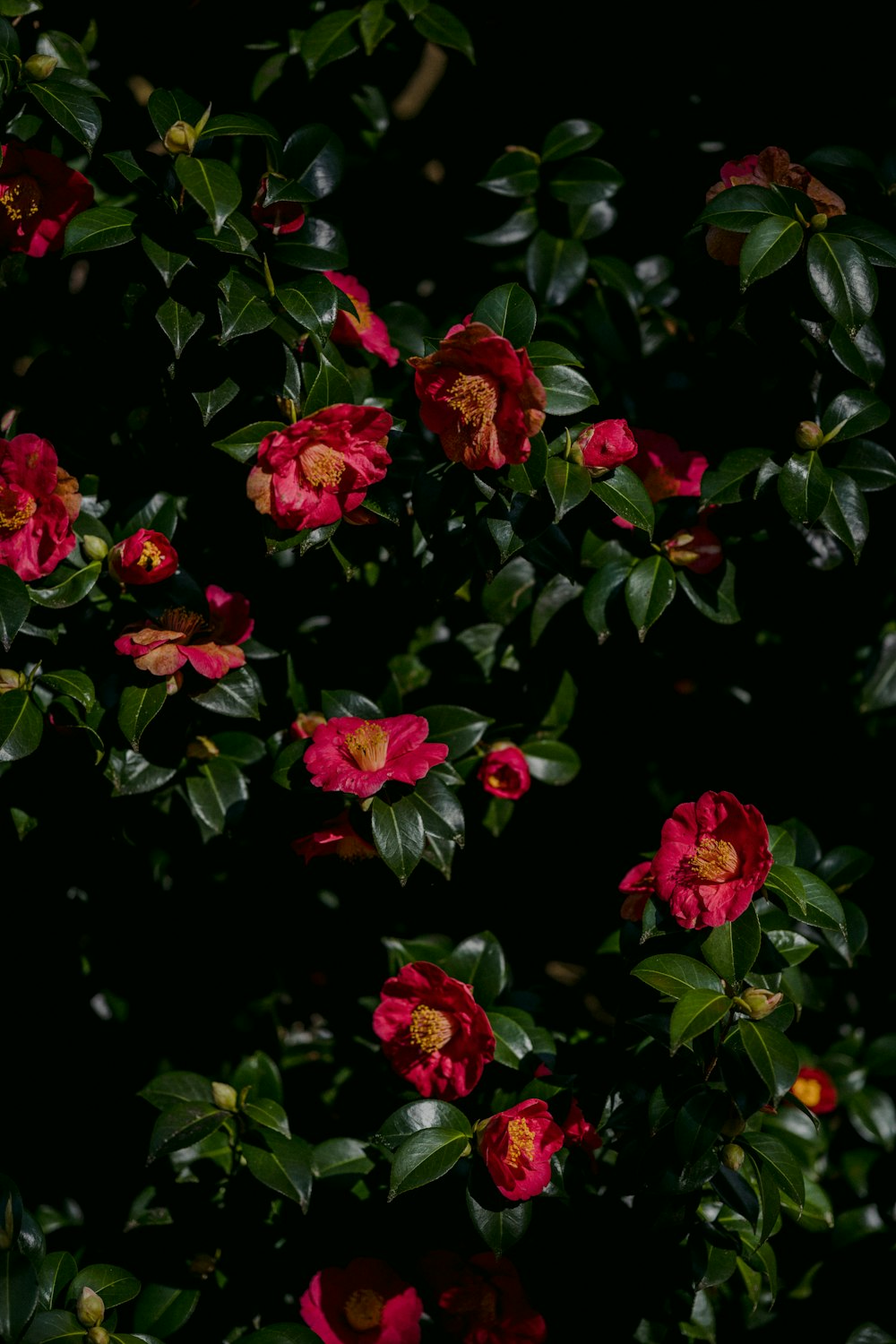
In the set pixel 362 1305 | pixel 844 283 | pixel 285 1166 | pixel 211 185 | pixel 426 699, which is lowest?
pixel 362 1305

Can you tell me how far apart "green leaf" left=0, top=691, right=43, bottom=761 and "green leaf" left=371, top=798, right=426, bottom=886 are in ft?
1.26

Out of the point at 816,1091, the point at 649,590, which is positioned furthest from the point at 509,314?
the point at 816,1091

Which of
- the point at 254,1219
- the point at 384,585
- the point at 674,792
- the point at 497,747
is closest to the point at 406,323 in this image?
the point at 384,585

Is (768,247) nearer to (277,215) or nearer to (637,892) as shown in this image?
(277,215)

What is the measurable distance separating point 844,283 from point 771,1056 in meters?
0.83

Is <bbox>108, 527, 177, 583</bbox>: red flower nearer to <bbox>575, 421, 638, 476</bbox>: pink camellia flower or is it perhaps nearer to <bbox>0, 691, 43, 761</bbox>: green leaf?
<bbox>0, 691, 43, 761</bbox>: green leaf

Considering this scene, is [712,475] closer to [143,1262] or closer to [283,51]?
[283,51]

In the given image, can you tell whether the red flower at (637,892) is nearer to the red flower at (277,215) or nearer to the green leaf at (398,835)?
the green leaf at (398,835)

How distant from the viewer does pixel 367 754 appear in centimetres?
121

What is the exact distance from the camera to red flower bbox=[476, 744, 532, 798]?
55.6 inches

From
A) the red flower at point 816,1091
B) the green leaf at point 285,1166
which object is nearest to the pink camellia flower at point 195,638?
the green leaf at point 285,1166

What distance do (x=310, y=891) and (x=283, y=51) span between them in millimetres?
1204

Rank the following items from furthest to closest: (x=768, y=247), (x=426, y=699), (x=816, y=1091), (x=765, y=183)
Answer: (x=816, y=1091) → (x=426, y=699) → (x=765, y=183) → (x=768, y=247)

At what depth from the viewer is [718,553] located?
1.39 metres
